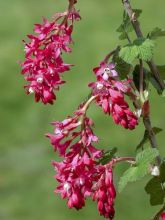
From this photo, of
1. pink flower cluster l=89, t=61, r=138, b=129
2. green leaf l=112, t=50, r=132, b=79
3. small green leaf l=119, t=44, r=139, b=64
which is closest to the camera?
pink flower cluster l=89, t=61, r=138, b=129

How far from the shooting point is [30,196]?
Result: 5.61 m

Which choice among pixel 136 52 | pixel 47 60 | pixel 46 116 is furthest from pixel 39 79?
pixel 46 116

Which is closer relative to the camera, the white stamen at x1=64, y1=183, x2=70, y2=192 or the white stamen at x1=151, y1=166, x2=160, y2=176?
the white stamen at x1=64, y1=183, x2=70, y2=192

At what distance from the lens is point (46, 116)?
6.40 meters

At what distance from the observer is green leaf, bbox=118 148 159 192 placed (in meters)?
1.97

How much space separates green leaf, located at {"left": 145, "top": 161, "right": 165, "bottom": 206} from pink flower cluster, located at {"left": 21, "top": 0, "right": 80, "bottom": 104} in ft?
1.31

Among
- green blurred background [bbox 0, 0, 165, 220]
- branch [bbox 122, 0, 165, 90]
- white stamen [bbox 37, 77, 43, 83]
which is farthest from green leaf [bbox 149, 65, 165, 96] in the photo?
green blurred background [bbox 0, 0, 165, 220]

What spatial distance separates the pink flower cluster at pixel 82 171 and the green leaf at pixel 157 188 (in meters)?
0.21

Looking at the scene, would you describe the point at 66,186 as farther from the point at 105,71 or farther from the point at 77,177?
the point at 105,71

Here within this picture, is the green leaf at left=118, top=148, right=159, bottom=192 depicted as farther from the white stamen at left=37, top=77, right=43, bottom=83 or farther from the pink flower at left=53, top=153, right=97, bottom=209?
the white stamen at left=37, top=77, right=43, bottom=83

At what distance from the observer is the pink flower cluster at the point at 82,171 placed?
1.87 meters

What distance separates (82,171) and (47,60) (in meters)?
0.29

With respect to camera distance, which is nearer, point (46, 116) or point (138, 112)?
point (138, 112)

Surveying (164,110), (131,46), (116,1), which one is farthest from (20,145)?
(131,46)
